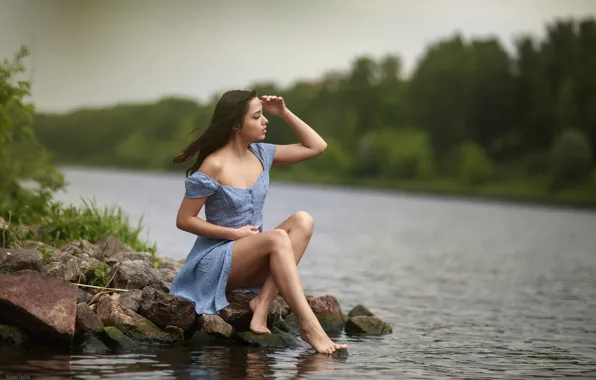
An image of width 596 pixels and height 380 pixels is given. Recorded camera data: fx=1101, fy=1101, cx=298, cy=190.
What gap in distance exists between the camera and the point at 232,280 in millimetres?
9430

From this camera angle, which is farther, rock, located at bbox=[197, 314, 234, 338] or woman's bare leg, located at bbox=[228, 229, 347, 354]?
rock, located at bbox=[197, 314, 234, 338]

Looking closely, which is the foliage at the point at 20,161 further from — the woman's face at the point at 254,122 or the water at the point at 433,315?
the woman's face at the point at 254,122

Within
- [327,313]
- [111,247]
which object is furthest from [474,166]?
[327,313]

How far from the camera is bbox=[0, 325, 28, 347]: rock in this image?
29.5ft

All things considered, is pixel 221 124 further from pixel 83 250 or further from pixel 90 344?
pixel 83 250

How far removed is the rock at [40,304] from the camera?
8.80 meters

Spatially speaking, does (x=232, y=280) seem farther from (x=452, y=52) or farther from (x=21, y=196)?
(x=452, y=52)

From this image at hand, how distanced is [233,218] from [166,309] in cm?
96

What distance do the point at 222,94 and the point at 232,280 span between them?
159 centimetres

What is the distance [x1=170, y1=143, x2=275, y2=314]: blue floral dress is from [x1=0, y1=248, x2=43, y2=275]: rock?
1.18 metres

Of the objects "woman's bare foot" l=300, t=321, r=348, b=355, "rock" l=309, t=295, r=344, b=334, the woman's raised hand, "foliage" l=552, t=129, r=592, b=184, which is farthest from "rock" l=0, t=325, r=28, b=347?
"foliage" l=552, t=129, r=592, b=184

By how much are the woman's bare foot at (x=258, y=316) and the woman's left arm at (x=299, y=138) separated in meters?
1.25

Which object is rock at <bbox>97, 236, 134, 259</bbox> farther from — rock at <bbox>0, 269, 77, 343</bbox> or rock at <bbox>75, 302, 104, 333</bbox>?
rock at <bbox>0, 269, 77, 343</bbox>

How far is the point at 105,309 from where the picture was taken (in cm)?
940
